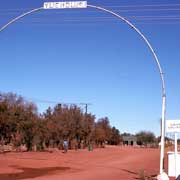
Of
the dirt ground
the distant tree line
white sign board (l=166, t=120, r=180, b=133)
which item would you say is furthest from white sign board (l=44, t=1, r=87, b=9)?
the distant tree line

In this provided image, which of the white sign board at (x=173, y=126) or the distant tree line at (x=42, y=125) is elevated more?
the distant tree line at (x=42, y=125)

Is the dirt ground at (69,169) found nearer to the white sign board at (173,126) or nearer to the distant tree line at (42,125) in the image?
the white sign board at (173,126)

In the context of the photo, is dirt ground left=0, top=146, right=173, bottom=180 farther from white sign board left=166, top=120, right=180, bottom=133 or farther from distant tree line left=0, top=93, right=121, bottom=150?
distant tree line left=0, top=93, right=121, bottom=150

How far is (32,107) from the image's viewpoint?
7238cm

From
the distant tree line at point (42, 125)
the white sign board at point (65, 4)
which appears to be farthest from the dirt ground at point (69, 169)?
the distant tree line at point (42, 125)

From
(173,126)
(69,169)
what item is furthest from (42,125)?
(173,126)

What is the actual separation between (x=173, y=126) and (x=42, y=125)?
55689 mm

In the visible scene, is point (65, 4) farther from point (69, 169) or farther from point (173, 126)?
point (69, 169)

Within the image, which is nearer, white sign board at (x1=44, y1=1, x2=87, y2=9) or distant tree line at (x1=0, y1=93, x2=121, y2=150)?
white sign board at (x1=44, y1=1, x2=87, y2=9)

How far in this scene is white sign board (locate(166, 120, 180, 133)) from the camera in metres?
23.2

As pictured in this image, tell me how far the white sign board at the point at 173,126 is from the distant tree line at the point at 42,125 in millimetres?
44388

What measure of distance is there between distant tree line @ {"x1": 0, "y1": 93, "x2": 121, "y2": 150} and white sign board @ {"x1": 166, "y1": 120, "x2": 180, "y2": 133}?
1748 inches

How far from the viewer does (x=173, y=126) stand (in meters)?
23.4

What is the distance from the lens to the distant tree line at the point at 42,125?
2694 inches
